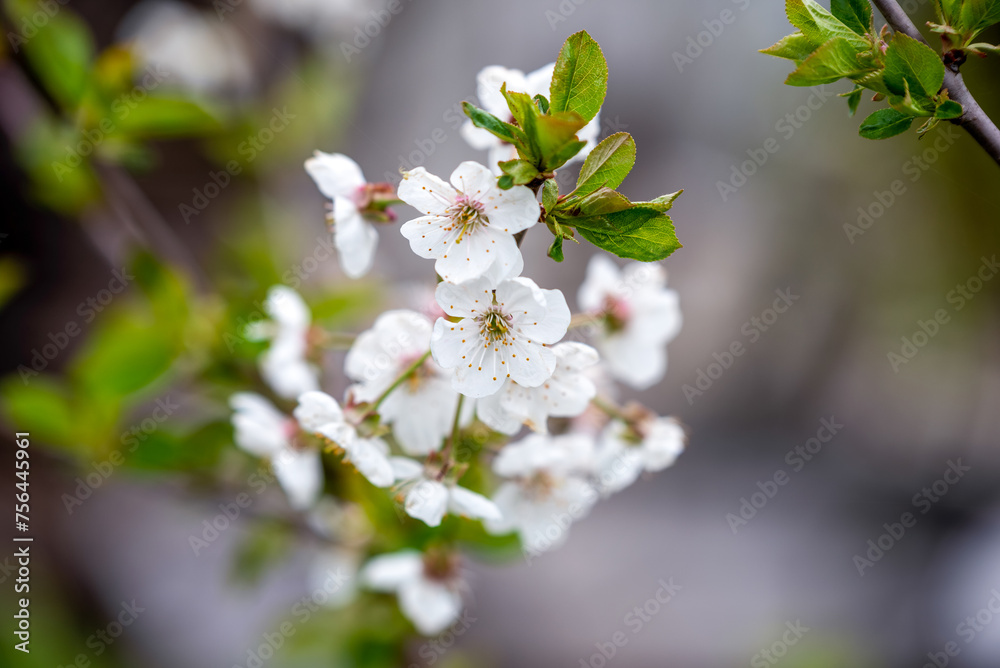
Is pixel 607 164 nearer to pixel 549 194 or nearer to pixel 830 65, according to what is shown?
pixel 549 194

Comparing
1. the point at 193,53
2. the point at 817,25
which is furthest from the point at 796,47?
the point at 193,53

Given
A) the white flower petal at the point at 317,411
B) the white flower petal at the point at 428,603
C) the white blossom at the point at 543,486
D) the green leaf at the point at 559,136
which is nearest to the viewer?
the green leaf at the point at 559,136

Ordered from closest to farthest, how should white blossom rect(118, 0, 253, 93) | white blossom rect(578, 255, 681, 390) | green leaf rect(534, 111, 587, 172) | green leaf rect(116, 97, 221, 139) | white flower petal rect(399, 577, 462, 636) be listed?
green leaf rect(534, 111, 587, 172), white blossom rect(578, 255, 681, 390), white flower petal rect(399, 577, 462, 636), green leaf rect(116, 97, 221, 139), white blossom rect(118, 0, 253, 93)

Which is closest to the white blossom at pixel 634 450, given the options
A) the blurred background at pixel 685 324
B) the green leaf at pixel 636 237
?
the green leaf at pixel 636 237

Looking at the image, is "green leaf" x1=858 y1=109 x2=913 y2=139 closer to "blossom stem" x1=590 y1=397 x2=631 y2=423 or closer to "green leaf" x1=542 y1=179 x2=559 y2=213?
"green leaf" x1=542 y1=179 x2=559 y2=213

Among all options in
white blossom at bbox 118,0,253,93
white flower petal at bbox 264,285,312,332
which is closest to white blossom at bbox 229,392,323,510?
white flower petal at bbox 264,285,312,332

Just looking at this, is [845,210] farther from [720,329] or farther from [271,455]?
[271,455]

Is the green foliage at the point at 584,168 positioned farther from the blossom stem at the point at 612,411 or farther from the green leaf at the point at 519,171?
the blossom stem at the point at 612,411
